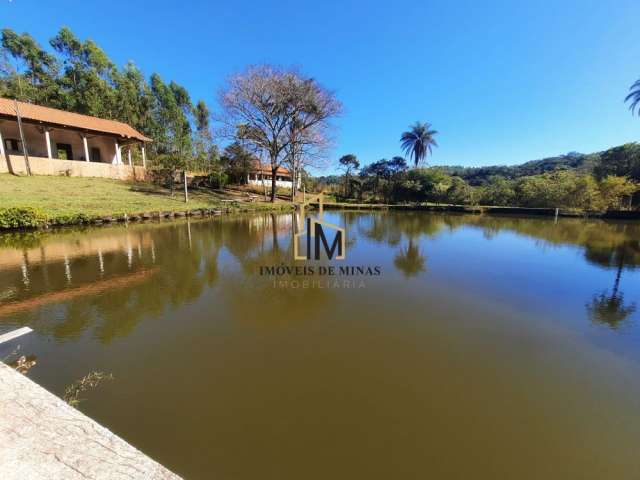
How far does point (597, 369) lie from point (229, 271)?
614cm

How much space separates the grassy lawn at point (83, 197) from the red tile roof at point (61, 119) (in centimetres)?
386

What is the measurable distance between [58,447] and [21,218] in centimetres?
1260

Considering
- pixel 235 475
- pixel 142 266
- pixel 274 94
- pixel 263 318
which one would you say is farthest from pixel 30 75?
pixel 235 475

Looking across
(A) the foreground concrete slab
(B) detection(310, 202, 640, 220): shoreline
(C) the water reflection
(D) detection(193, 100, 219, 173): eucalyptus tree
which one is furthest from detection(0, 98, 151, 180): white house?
(A) the foreground concrete slab

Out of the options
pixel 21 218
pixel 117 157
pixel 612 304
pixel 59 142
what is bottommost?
pixel 612 304

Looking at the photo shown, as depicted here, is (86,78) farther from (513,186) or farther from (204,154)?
(513,186)

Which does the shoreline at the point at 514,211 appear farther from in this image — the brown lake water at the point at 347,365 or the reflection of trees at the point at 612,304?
the brown lake water at the point at 347,365

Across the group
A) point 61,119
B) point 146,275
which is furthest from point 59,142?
point 146,275

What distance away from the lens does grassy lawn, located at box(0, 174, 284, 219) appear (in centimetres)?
1158

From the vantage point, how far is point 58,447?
1.54 meters

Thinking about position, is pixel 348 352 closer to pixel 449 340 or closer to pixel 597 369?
pixel 449 340

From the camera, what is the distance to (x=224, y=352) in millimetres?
3029

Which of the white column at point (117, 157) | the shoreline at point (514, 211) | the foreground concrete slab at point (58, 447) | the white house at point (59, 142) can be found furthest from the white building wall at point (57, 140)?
the foreground concrete slab at point (58, 447)

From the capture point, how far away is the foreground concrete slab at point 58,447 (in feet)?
4.57
